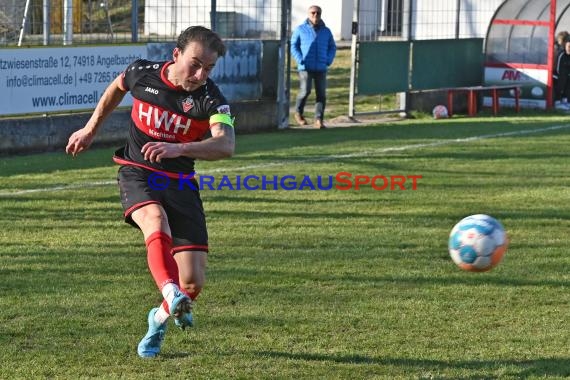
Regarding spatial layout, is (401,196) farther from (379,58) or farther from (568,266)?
(379,58)

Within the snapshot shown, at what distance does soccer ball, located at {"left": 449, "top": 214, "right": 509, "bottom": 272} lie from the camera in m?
7.31

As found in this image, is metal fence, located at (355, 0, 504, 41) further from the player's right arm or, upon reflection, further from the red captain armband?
the red captain armband

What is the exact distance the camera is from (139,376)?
6.03 m

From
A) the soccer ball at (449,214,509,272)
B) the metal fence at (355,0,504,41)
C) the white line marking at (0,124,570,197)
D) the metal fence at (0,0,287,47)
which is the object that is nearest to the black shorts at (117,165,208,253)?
the soccer ball at (449,214,509,272)

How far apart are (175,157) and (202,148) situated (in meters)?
0.17

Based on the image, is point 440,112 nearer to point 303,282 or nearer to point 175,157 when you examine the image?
point 303,282

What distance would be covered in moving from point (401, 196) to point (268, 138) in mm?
5540

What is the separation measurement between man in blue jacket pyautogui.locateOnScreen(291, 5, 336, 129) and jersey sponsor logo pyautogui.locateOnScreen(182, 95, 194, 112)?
41.2 feet

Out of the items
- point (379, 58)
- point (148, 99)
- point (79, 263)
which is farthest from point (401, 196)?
point (379, 58)

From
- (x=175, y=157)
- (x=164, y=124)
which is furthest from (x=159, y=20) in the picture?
(x=175, y=157)

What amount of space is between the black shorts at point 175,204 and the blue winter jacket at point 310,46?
12765 mm

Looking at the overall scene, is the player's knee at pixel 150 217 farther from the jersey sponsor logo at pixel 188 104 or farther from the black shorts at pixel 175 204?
the jersey sponsor logo at pixel 188 104

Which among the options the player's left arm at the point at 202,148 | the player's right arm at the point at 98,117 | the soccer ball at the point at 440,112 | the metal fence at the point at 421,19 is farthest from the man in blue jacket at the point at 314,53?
the player's left arm at the point at 202,148

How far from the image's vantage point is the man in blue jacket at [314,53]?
19.1m
